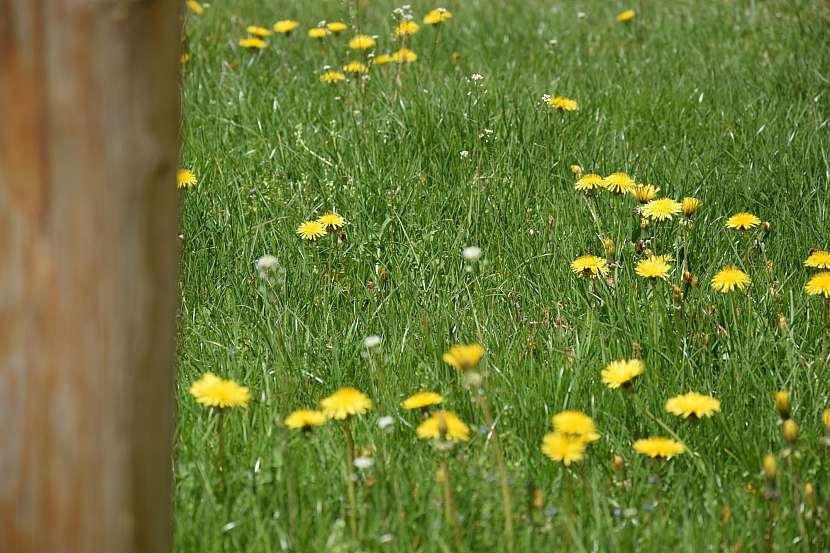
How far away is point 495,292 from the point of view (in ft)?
9.43

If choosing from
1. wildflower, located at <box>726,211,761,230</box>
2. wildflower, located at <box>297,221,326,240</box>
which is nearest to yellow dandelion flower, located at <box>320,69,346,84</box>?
wildflower, located at <box>297,221,326,240</box>

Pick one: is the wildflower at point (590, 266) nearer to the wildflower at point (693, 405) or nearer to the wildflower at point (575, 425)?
the wildflower at point (693, 405)

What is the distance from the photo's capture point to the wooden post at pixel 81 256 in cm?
123

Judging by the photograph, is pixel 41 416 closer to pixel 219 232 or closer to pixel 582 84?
pixel 219 232

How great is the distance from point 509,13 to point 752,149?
2618 mm

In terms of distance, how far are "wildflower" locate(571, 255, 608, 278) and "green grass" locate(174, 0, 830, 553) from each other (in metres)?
0.05

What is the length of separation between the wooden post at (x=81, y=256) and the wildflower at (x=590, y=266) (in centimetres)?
157

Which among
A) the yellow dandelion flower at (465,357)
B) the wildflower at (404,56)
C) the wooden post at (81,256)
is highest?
the wooden post at (81,256)

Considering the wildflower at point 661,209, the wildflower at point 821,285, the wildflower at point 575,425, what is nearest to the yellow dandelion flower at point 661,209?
the wildflower at point 661,209

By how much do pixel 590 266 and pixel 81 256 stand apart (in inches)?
66.6

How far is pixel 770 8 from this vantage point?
6.21 meters

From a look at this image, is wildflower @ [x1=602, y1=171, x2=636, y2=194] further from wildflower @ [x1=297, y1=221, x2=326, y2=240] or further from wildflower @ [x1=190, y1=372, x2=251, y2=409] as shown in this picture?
wildflower @ [x1=190, y1=372, x2=251, y2=409]

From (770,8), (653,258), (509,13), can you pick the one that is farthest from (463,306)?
(770,8)

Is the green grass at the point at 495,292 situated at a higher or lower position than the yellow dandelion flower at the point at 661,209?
lower
